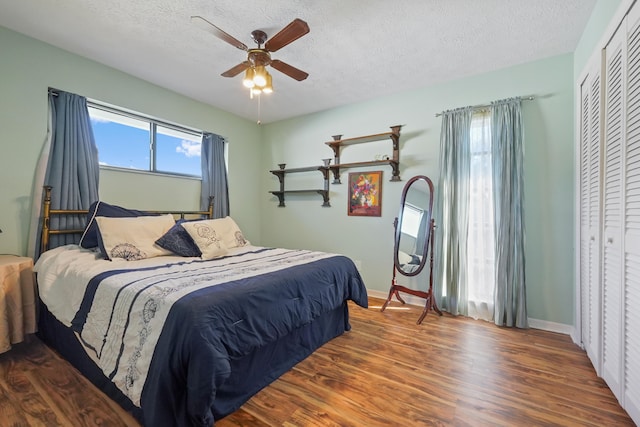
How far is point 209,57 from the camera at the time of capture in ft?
8.57

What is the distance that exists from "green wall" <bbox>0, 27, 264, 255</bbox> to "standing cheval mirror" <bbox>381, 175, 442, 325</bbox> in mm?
2659

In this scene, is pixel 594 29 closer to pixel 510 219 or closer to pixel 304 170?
pixel 510 219

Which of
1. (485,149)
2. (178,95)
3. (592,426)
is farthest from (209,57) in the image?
(592,426)

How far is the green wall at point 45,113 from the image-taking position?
2260mm

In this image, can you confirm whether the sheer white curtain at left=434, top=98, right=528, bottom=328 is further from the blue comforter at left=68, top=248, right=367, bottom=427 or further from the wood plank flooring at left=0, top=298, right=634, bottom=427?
the blue comforter at left=68, top=248, right=367, bottom=427

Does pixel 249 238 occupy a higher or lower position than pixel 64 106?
lower

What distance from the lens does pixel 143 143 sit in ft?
10.5

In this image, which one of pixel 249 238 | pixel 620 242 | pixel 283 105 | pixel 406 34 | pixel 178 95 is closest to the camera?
pixel 620 242

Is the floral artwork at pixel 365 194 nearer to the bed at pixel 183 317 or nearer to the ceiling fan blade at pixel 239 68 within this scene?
the bed at pixel 183 317

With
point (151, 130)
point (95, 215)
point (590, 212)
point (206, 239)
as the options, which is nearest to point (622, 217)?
point (590, 212)

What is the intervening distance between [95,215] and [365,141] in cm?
300

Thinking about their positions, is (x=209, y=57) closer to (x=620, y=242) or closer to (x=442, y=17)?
(x=442, y=17)

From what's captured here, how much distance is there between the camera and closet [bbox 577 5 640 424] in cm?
138

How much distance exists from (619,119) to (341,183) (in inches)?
105
